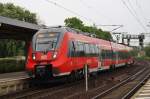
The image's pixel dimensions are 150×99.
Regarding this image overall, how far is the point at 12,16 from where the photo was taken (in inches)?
3597

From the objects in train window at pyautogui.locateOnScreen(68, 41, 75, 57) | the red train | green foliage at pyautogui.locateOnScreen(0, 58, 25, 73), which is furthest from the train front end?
green foliage at pyautogui.locateOnScreen(0, 58, 25, 73)

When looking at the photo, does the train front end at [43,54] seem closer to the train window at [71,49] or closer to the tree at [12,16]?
the train window at [71,49]

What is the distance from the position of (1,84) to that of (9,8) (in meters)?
76.9

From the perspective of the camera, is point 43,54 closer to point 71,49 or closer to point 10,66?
point 71,49

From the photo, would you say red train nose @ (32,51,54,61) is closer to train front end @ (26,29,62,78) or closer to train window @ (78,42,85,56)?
train front end @ (26,29,62,78)

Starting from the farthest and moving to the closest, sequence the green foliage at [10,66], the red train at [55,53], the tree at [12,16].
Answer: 1. the tree at [12,16]
2. the green foliage at [10,66]
3. the red train at [55,53]

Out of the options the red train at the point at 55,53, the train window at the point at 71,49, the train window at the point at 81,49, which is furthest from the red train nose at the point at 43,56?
the train window at the point at 81,49

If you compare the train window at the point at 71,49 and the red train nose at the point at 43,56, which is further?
the train window at the point at 71,49

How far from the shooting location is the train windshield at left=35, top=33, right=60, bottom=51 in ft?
80.3

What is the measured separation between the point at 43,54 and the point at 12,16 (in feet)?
225

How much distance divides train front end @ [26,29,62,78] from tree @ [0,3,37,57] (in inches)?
1872

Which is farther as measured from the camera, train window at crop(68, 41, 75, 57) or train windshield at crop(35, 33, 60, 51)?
train window at crop(68, 41, 75, 57)

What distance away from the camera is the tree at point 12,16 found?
250ft

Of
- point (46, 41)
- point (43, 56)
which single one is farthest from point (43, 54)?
point (46, 41)
